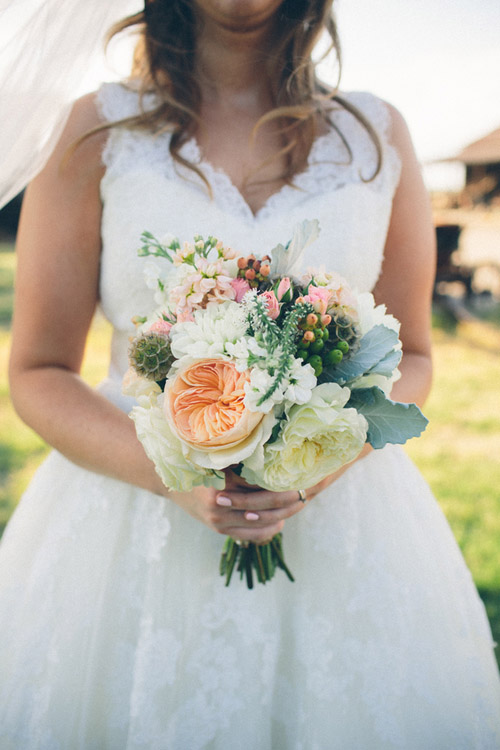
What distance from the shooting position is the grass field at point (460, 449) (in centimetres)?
375

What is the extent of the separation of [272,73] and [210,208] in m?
0.61

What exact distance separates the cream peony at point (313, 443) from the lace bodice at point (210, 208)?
0.72m

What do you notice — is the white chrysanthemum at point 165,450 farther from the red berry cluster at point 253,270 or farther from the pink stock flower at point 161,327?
the red berry cluster at point 253,270

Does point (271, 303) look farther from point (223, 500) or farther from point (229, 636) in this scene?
point (229, 636)

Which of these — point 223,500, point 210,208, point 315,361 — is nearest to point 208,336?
point 315,361

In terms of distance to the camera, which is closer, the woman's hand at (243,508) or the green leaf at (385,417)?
the green leaf at (385,417)

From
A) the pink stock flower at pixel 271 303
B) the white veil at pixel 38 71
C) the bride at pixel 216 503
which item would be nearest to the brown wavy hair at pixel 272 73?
the bride at pixel 216 503

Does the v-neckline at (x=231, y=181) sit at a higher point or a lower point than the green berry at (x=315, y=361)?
higher

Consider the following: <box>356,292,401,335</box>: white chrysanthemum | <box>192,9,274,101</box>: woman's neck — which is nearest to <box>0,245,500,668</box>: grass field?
<box>356,292,401,335</box>: white chrysanthemum

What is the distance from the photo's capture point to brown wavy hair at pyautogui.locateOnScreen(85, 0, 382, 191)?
191 cm

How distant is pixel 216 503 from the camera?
1465 mm

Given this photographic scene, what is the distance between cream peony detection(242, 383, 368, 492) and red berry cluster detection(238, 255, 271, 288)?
284mm

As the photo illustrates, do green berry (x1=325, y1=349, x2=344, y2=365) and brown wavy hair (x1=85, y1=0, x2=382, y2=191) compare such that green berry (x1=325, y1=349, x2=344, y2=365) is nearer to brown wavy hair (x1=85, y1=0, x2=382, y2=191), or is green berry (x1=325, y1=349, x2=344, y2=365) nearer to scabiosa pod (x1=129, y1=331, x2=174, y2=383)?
scabiosa pod (x1=129, y1=331, x2=174, y2=383)

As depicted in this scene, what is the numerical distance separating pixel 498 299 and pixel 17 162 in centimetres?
1073
